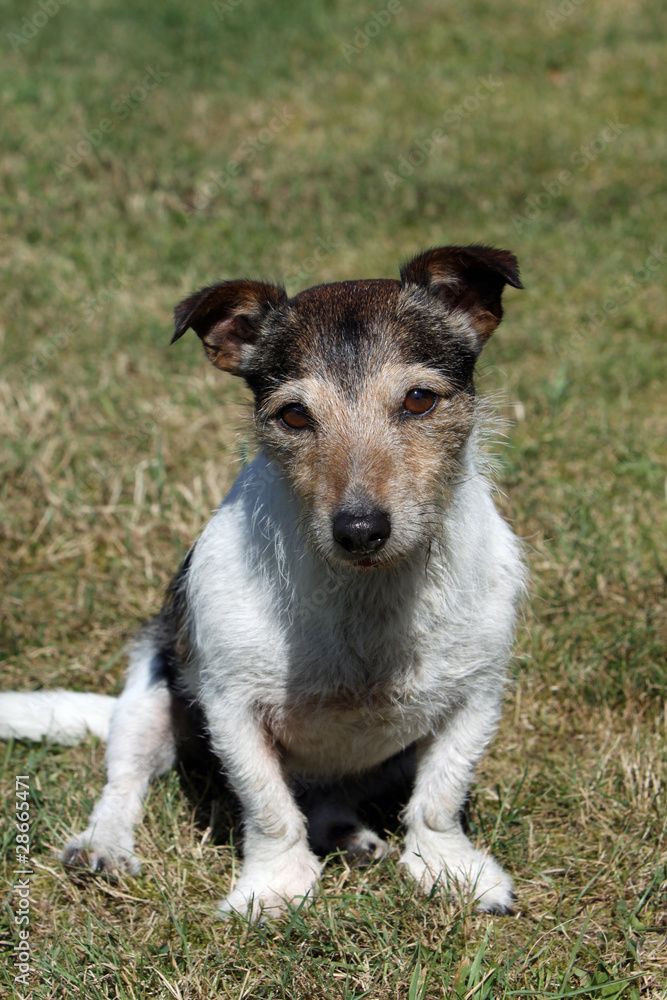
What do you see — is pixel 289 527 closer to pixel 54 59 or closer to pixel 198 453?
pixel 198 453

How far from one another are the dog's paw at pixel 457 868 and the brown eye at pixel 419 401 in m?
1.50

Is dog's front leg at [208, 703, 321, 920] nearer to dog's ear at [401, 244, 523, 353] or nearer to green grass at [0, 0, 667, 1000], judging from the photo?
green grass at [0, 0, 667, 1000]

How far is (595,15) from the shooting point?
1100 centimetres

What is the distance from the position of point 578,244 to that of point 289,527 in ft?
18.0

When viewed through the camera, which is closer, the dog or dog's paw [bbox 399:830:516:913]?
the dog

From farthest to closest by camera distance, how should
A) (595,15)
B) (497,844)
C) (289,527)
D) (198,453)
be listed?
(595,15) → (198,453) → (497,844) → (289,527)

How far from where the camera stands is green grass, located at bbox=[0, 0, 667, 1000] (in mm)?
3062

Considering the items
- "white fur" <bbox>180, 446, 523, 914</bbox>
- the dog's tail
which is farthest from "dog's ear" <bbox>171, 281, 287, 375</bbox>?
the dog's tail

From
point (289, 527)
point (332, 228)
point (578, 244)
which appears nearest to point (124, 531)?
point (289, 527)

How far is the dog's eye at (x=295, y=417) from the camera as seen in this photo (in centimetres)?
295

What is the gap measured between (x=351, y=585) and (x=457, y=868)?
1075 mm

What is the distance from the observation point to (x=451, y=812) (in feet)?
10.7

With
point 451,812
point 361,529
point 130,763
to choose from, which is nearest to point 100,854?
point 130,763

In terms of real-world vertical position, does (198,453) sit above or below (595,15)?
below
